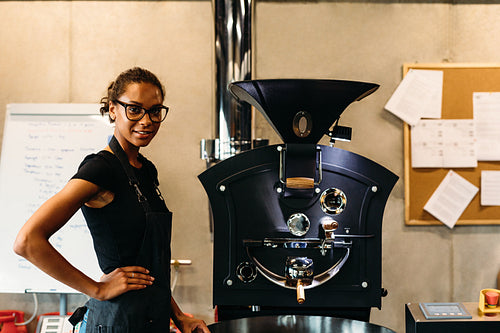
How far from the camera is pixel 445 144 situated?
2.68m

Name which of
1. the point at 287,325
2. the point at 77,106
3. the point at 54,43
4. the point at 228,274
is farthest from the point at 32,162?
the point at 287,325

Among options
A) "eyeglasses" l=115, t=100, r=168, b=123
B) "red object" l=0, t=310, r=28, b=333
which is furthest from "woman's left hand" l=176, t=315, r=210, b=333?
"red object" l=0, t=310, r=28, b=333

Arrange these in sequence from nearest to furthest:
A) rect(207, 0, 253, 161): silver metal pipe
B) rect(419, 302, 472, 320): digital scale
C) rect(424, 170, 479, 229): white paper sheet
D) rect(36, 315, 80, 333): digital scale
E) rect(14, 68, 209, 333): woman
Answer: rect(14, 68, 209, 333): woman → rect(419, 302, 472, 320): digital scale → rect(207, 0, 253, 161): silver metal pipe → rect(36, 315, 80, 333): digital scale → rect(424, 170, 479, 229): white paper sheet

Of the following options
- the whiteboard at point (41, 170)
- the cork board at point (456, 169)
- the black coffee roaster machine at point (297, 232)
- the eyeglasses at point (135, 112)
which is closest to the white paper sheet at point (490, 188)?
the cork board at point (456, 169)

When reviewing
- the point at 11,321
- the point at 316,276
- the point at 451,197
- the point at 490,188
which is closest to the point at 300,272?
the point at 316,276

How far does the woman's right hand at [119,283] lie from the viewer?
4.74ft

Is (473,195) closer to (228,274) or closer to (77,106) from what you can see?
(228,274)

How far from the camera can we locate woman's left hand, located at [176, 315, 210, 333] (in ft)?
4.94

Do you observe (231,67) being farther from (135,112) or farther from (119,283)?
(119,283)

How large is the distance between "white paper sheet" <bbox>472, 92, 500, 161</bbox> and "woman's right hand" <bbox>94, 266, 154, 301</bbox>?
205 centimetres

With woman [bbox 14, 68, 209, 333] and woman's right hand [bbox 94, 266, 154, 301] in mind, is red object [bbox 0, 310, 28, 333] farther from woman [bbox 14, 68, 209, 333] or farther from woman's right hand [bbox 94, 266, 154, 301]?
woman's right hand [bbox 94, 266, 154, 301]

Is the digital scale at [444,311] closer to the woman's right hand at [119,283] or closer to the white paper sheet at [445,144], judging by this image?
the woman's right hand at [119,283]

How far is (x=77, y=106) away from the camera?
103 inches

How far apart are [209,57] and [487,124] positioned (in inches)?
62.1
